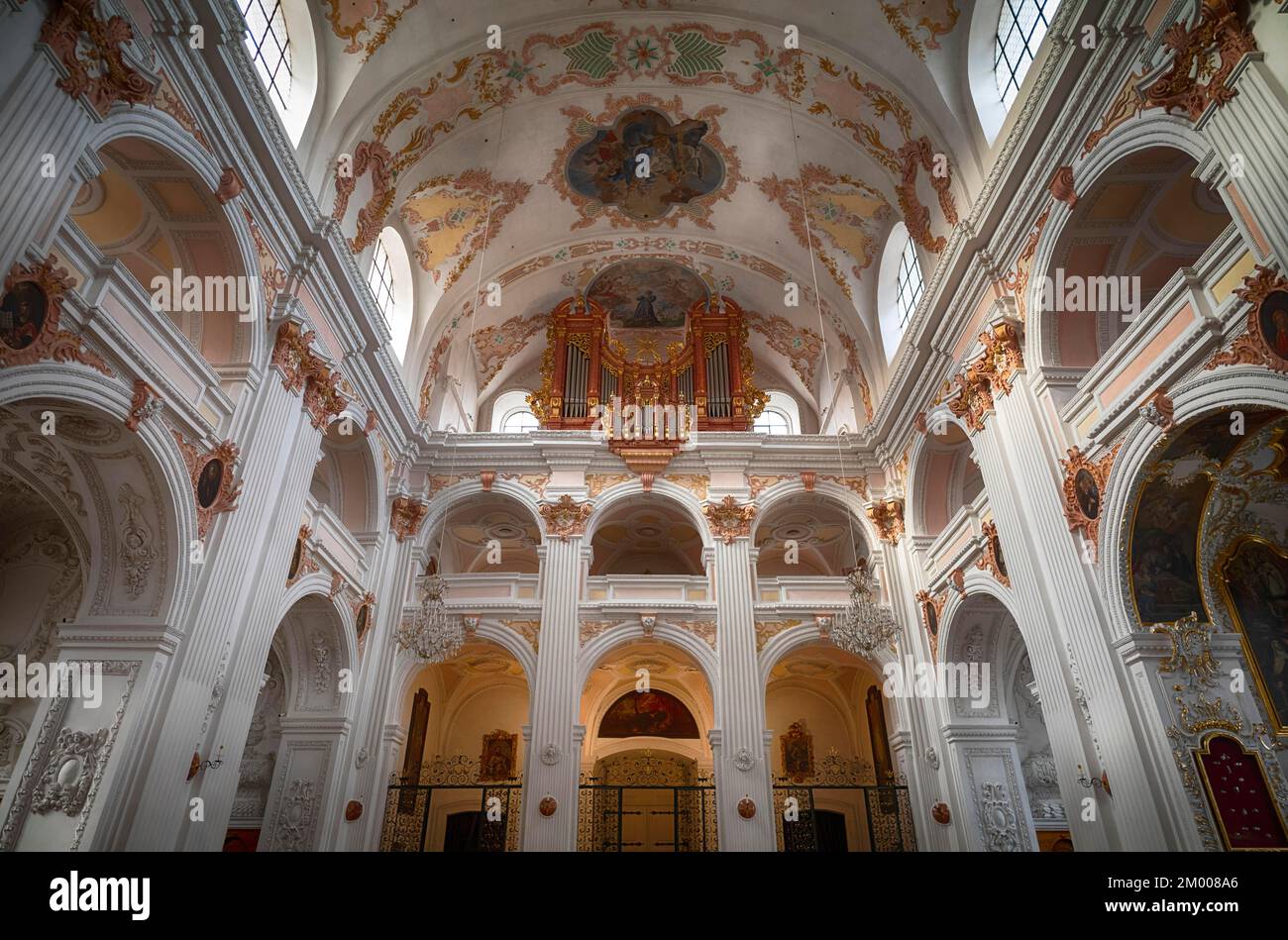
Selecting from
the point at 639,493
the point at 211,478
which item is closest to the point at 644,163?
the point at 639,493

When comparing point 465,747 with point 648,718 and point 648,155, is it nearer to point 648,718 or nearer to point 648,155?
point 648,718

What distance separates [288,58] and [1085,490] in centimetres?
1143

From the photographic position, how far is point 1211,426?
22.2 ft

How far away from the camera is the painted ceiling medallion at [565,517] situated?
1410 centimetres

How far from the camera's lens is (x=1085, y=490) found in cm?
798

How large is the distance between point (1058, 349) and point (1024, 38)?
4.09m

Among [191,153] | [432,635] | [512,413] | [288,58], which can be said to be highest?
[512,413]

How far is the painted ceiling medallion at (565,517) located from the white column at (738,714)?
2.61 meters

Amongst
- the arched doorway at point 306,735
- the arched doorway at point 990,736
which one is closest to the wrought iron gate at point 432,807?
the arched doorway at point 306,735

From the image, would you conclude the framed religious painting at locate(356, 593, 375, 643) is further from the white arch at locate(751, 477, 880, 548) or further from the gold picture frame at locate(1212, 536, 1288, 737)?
the gold picture frame at locate(1212, 536, 1288, 737)

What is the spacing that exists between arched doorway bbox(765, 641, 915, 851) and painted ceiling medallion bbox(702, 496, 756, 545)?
2.47m
